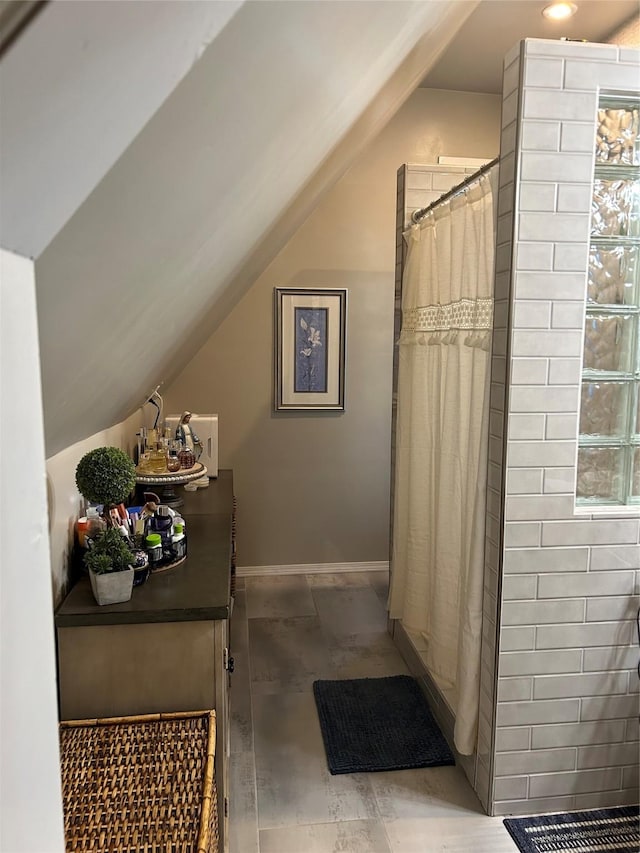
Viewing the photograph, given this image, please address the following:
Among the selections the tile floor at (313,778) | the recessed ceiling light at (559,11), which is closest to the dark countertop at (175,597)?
the tile floor at (313,778)

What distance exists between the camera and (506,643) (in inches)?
74.5

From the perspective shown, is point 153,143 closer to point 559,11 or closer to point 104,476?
point 104,476

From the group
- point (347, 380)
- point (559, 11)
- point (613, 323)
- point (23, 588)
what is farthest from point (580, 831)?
point (559, 11)

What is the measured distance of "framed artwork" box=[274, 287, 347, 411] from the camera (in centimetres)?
380

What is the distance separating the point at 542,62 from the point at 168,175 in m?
1.50

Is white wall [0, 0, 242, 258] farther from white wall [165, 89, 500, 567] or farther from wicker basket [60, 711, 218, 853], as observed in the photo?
white wall [165, 89, 500, 567]

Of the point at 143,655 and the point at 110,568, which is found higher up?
the point at 110,568

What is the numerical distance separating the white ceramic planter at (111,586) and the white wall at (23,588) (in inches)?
39.6

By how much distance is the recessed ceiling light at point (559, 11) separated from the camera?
2.87m

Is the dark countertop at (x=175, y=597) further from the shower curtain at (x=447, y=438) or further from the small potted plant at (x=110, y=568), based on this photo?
the shower curtain at (x=447, y=438)

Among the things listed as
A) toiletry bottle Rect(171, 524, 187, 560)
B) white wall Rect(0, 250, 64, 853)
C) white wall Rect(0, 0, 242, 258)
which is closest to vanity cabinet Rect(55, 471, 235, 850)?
toiletry bottle Rect(171, 524, 187, 560)

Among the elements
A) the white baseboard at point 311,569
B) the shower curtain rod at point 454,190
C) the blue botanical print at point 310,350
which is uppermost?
the shower curtain rod at point 454,190

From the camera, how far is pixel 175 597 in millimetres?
1577

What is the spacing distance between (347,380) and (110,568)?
8.41 feet
